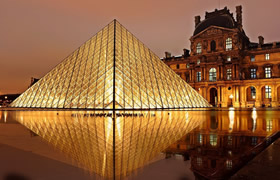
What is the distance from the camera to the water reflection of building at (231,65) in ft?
138

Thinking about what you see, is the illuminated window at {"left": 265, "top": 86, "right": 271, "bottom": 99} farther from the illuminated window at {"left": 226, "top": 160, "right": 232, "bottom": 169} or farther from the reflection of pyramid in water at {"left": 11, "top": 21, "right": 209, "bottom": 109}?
the illuminated window at {"left": 226, "top": 160, "right": 232, "bottom": 169}

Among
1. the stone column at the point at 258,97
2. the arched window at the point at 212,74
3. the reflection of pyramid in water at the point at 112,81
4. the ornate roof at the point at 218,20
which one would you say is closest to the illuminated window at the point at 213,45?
the ornate roof at the point at 218,20

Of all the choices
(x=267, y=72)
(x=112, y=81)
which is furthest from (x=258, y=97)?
(x=112, y=81)

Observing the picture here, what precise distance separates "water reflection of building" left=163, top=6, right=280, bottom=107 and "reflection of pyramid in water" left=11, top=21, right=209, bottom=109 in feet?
60.7

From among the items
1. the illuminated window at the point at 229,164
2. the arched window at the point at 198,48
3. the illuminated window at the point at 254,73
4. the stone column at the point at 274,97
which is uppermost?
the arched window at the point at 198,48

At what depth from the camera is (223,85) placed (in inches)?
1736

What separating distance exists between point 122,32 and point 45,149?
2282 cm

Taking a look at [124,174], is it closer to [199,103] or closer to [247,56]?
[199,103]

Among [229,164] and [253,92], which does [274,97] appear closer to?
[253,92]

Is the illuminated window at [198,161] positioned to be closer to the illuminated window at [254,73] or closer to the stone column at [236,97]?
the stone column at [236,97]

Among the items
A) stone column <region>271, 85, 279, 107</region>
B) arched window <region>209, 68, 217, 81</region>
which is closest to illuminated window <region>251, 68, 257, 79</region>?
stone column <region>271, 85, 279, 107</region>

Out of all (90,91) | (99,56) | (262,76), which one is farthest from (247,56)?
(90,91)

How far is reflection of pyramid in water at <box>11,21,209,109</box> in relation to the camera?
1928 cm

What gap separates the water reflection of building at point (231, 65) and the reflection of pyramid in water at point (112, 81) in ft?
60.7
